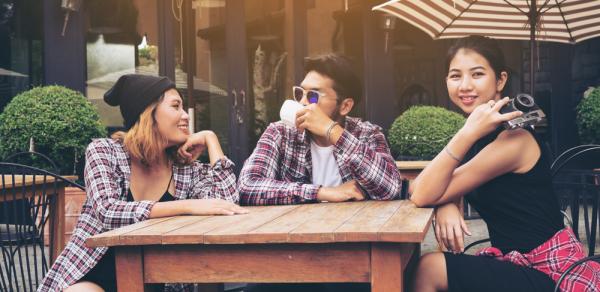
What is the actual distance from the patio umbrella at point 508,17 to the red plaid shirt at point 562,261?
2002mm

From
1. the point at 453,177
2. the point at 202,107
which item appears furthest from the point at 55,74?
the point at 453,177

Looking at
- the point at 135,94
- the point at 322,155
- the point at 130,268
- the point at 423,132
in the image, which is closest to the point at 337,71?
→ the point at 322,155

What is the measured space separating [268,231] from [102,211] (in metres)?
0.88

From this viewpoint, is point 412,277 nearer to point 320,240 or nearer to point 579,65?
point 320,240

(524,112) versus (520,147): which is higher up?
(524,112)

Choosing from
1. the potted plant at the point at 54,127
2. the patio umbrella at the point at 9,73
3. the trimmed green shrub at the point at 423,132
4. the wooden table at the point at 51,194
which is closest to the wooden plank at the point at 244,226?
the wooden table at the point at 51,194

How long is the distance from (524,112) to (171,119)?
4.52 feet

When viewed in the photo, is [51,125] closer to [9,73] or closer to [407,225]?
[9,73]

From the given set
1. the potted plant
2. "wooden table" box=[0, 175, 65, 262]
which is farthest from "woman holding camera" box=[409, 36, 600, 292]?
the potted plant

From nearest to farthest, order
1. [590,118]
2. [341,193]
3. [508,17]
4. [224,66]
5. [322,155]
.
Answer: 1. [341,193]
2. [322,155]
3. [508,17]
4. [224,66]
5. [590,118]

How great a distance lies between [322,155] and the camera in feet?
11.2

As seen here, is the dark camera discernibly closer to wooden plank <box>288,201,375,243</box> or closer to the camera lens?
the camera lens

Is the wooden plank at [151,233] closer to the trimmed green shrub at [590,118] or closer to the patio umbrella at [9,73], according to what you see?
the patio umbrella at [9,73]

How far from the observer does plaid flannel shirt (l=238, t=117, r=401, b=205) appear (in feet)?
10.1
